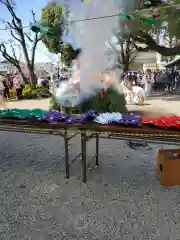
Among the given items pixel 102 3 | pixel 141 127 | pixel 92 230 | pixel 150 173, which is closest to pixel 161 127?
pixel 141 127

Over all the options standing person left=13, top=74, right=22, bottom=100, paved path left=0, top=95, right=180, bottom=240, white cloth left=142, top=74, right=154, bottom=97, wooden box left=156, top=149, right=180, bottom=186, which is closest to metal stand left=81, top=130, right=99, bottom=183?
paved path left=0, top=95, right=180, bottom=240

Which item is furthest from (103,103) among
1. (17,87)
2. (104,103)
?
(17,87)

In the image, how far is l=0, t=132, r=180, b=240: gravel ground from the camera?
245cm

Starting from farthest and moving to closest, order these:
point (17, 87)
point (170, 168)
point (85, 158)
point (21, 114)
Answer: point (17, 87) < point (21, 114) < point (85, 158) < point (170, 168)

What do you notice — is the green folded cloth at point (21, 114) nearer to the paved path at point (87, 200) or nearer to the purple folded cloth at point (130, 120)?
the paved path at point (87, 200)

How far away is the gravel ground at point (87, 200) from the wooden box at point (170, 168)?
0.10 metres

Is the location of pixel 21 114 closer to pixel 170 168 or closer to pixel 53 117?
pixel 53 117

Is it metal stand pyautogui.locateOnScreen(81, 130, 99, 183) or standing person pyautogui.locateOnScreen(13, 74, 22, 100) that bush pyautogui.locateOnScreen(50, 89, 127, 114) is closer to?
metal stand pyautogui.locateOnScreen(81, 130, 99, 183)

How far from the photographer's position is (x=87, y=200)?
2.98 m

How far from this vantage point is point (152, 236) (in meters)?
2.37

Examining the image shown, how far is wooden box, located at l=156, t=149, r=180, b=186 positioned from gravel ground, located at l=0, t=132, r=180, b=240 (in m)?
0.10

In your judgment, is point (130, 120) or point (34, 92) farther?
point (34, 92)

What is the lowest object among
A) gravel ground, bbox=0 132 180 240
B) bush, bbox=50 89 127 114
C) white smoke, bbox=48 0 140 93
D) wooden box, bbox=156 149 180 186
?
gravel ground, bbox=0 132 180 240

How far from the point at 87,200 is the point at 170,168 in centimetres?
110
